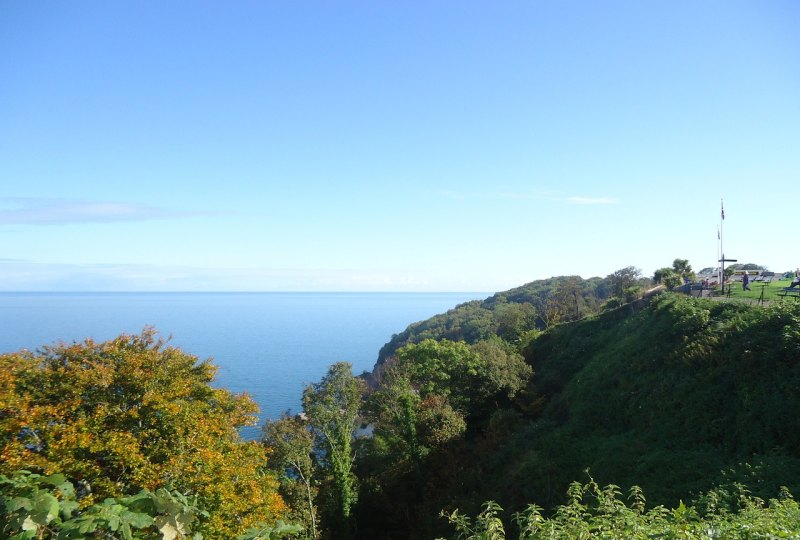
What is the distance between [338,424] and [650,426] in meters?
13.2

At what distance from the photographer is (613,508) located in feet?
15.2

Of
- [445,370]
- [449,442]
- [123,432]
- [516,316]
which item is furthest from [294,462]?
[516,316]

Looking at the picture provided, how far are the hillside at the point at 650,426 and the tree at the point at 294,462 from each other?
3.42 meters

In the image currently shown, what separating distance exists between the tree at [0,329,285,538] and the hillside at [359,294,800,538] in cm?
932

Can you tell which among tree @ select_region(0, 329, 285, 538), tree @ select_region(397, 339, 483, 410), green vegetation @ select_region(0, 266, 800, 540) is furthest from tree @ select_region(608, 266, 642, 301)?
tree @ select_region(0, 329, 285, 538)

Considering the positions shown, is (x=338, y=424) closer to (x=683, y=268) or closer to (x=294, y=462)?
(x=294, y=462)

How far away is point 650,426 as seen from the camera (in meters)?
16.0

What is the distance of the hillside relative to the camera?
12.5 metres

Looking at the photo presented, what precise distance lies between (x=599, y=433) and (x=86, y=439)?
1745cm

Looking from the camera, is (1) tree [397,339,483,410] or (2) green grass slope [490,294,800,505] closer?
(2) green grass slope [490,294,800,505]

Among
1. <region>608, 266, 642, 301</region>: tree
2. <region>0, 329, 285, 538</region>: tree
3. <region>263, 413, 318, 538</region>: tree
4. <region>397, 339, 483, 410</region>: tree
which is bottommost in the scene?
<region>263, 413, 318, 538</region>: tree

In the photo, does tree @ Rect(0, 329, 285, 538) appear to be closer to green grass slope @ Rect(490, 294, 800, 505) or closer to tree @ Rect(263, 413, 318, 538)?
tree @ Rect(263, 413, 318, 538)

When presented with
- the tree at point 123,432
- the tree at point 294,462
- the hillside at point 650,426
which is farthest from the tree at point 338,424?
the tree at point 123,432

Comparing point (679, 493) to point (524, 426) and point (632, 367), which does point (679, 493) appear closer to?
point (632, 367)
